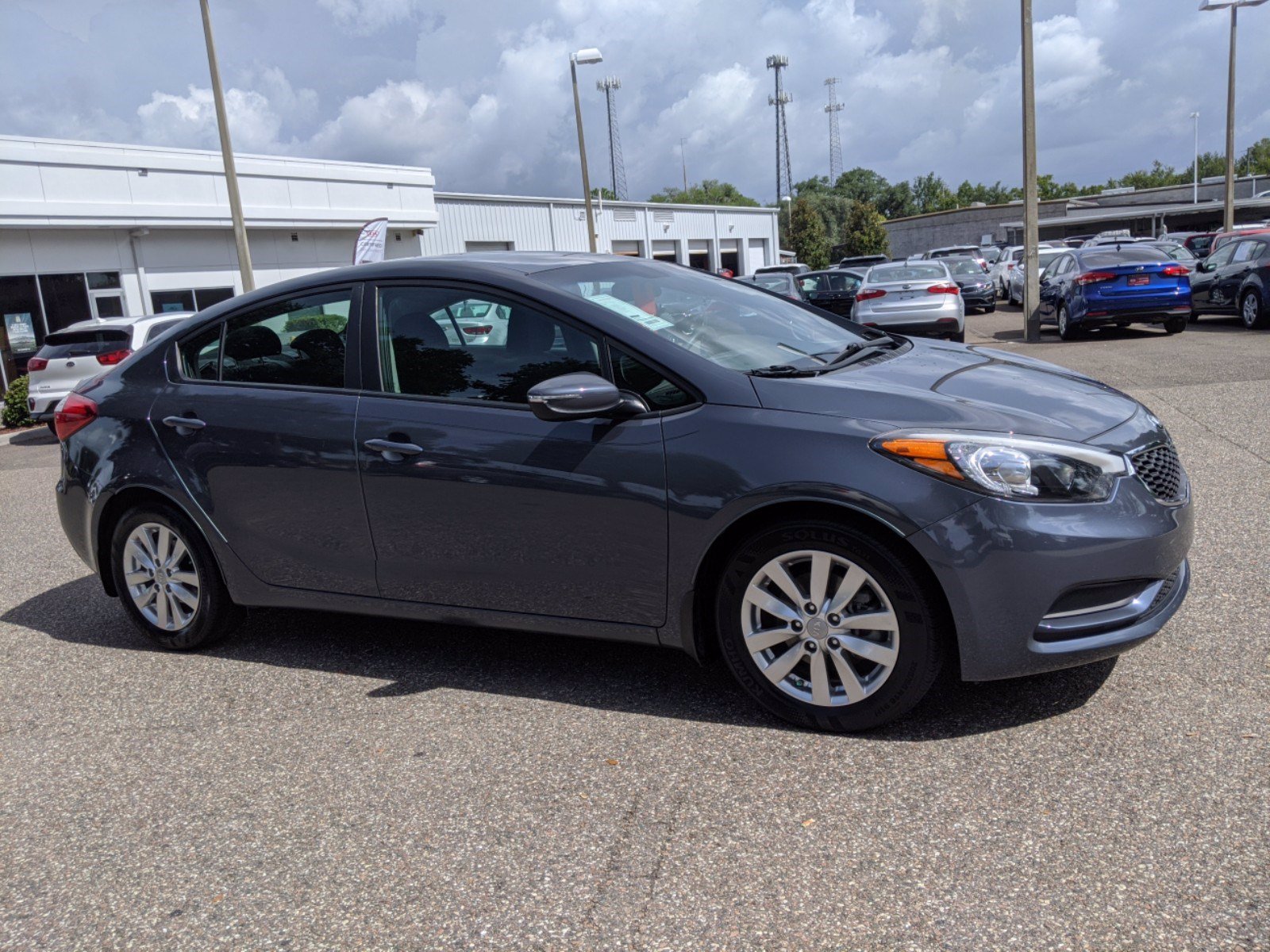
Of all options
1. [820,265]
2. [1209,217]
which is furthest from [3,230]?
[1209,217]

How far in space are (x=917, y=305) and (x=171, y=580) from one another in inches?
553

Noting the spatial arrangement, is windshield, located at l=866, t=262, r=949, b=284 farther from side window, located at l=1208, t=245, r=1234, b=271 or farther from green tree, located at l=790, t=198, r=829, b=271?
green tree, located at l=790, t=198, r=829, b=271

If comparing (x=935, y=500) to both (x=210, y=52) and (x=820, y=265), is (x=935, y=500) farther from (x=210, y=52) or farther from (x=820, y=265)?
(x=820, y=265)

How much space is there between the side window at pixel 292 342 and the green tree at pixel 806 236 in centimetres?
7594

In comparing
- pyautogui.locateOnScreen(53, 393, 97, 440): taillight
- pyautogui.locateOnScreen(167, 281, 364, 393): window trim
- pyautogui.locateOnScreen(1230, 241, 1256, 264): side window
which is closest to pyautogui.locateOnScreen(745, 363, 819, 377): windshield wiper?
pyautogui.locateOnScreen(167, 281, 364, 393): window trim

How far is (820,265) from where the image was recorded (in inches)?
3098

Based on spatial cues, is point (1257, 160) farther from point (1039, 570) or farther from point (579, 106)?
point (1039, 570)

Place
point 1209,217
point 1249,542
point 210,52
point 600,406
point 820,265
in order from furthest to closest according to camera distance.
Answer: point 820,265 < point 1209,217 < point 210,52 < point 1249,542 < point 600,406

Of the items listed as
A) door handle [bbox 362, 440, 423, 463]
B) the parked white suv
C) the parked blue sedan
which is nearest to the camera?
door handle [bbox 362, 440, 423, 463]

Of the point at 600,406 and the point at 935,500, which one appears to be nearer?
the point at 935,500

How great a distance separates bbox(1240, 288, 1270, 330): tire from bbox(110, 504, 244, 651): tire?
1646cm

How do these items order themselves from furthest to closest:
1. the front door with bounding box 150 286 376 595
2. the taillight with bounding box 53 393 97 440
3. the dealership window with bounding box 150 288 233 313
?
the dealership window with bounding box 150 288 233 313 → the taillight with bounding box 53 393 97 440 → the front door with bounding box 150 286 376 595

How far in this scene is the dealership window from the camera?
1043 inches

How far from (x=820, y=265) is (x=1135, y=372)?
67681 millimetres
